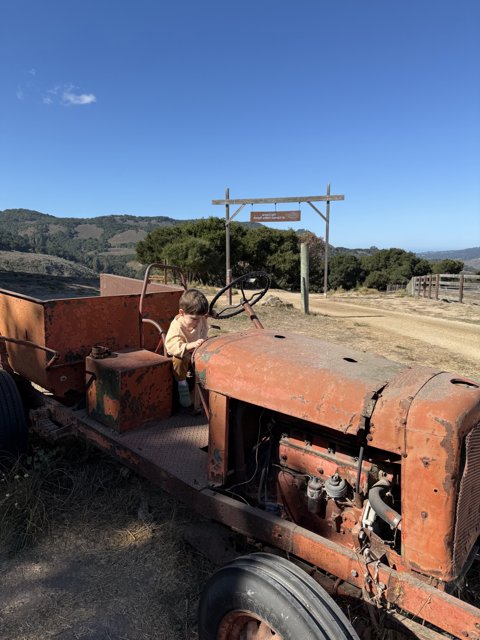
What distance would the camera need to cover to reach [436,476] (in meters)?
1.64

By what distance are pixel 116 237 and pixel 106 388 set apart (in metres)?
104

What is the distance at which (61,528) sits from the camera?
280 centimetres

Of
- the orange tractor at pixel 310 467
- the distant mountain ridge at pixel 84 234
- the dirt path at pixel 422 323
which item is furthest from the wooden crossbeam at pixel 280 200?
the distant mountain ridge at pixel 84 234

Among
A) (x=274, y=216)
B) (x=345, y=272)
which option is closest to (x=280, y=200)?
(x=274, y=216)

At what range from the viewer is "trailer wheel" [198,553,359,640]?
1575 millimetres

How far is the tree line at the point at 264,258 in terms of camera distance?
2455 centimetres

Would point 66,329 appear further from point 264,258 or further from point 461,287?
point 264,258

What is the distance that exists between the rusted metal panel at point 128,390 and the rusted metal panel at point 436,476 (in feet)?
5.87

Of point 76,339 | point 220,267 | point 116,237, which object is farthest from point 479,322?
point 116,237

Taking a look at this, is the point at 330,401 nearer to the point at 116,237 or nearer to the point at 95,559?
the point at 95,559

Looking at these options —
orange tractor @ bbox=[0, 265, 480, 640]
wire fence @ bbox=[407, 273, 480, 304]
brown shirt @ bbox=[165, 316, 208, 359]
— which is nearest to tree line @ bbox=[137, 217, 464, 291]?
wire fence @ bbox=[407, 273, 480, 304]

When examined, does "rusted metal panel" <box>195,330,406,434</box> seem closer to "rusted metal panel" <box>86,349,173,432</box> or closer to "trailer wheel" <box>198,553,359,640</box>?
"trailer wheel" <box>198,553,359,640</box>

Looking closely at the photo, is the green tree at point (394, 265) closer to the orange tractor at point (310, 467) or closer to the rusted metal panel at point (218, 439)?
the orange tractor at point (310, 467)

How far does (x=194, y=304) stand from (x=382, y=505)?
5.94ft
